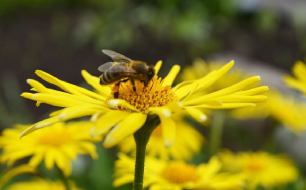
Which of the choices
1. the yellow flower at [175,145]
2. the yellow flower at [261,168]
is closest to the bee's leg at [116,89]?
the yellow flower at [175,145]

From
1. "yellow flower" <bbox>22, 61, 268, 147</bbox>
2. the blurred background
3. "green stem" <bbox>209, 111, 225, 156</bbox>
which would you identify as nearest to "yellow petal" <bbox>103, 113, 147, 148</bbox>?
"yellow flower" <bbox>22, 61, 268, 147</bbox>

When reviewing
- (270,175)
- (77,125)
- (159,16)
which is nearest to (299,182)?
(270,175)

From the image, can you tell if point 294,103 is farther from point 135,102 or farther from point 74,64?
point 74,64

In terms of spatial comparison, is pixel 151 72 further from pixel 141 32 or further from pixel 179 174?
pixel 141 32

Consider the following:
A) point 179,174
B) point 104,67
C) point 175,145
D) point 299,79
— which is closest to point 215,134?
point 175,145

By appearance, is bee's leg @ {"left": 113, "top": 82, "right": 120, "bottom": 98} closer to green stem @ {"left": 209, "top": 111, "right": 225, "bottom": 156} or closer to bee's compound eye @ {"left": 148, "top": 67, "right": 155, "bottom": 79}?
bee's compound eye @ {"left": 148, "top": 67, "right": 155, "bottom": 79}

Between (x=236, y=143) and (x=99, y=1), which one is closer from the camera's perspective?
(x=236, y=143)

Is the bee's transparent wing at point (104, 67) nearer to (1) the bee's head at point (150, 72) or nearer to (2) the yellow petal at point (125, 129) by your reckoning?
(1) the bee's head at point (150, 72)
